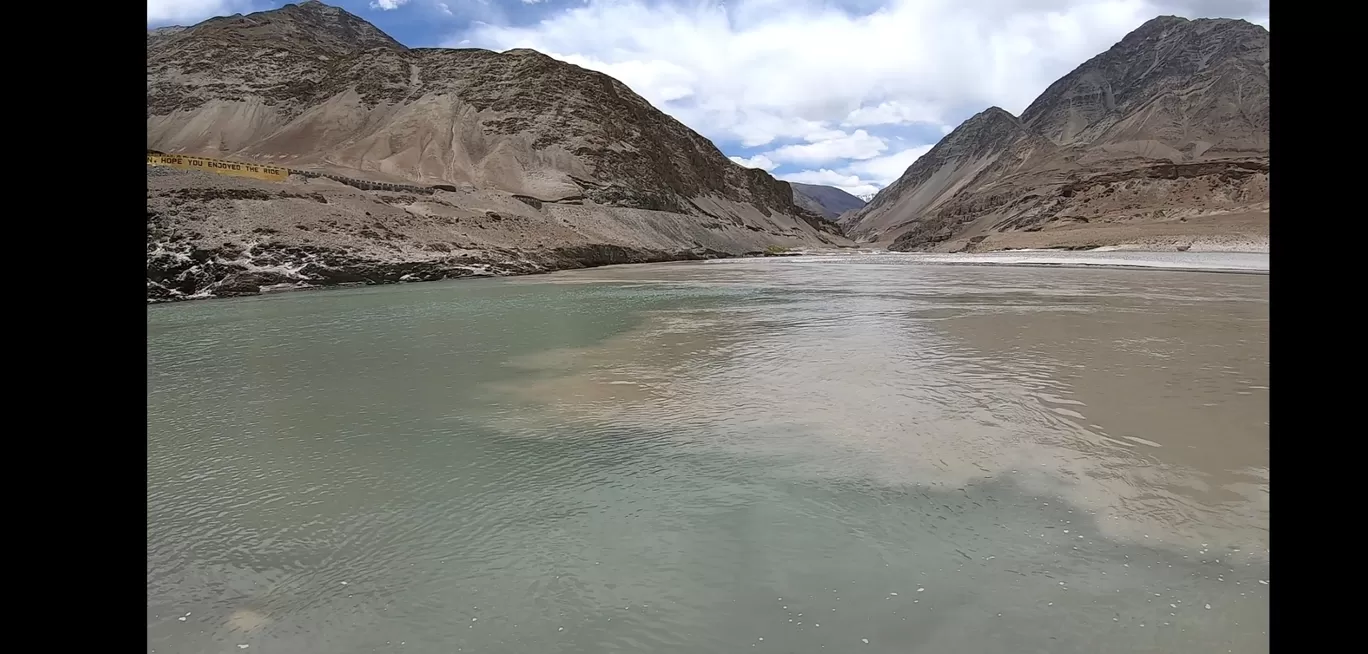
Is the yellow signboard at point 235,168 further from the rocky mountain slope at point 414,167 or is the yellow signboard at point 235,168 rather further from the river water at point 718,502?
the river water at point 718,502

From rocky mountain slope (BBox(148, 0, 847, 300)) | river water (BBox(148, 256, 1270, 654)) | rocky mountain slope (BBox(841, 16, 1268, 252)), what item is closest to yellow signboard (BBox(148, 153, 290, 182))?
rocky mountain slope (BBox(148, 0, 847, 300))

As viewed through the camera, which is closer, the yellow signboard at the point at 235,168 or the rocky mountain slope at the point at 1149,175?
the yellow signboard at the point at 235,168

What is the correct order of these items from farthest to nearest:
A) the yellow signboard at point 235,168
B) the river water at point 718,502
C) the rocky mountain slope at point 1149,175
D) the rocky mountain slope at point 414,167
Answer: the rocky mountain slope at point 1149,175 → the yellow signboard at point 235,168 → the rocky mountain slope at point 414,167 → the river water at point 718,502

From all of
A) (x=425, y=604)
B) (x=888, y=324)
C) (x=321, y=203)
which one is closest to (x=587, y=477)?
(x=425, y=604)

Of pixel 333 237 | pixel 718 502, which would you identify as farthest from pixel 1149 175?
pixel 718 502

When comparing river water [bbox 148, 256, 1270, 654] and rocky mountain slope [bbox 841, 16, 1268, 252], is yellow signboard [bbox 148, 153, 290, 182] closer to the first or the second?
river water [bbox 148, 256, 1270, 654]

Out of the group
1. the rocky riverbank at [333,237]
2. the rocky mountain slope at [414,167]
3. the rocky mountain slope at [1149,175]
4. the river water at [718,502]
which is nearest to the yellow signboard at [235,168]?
the rocky mountain slope at [414,167]

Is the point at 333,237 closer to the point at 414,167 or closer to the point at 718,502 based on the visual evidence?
the point at 718,502
